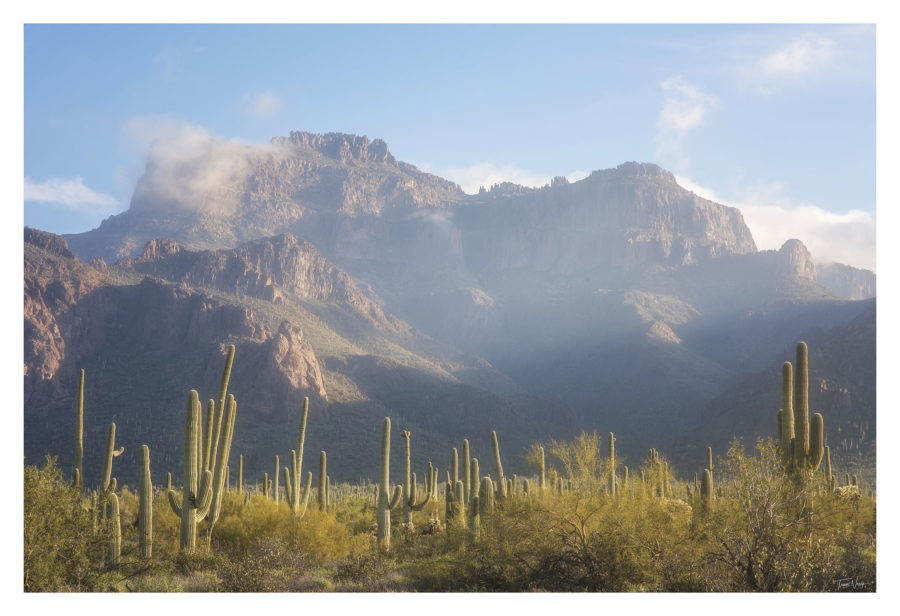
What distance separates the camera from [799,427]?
15.0 metres

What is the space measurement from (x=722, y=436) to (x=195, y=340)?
7378 cm

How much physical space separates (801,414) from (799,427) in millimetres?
366

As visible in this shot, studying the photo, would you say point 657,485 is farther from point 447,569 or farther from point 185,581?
point 185,581

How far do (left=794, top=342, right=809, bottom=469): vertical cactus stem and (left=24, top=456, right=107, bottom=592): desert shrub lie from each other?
1447 cm

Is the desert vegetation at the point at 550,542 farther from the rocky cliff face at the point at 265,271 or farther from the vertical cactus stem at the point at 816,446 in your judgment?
the rocky cliff face at the point at 265,271

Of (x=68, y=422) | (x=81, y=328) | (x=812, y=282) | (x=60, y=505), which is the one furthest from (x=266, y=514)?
(x=812, y=282)

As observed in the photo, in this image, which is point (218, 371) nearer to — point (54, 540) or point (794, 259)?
point (54, 540)

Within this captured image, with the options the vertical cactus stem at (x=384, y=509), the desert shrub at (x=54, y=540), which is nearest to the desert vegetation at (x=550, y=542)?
the desert shrub at (x=54, y=540)

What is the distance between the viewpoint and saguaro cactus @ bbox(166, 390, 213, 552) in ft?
47.4

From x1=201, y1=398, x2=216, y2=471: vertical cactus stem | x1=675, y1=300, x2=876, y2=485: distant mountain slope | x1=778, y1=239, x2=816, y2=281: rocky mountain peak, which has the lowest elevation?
x1=675, y1=300, x2=876, y2=485: distant mountain slope

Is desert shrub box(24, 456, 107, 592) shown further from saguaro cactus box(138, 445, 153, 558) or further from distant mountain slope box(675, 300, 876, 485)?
distant mountain slope box(675, 300, 876, 485)

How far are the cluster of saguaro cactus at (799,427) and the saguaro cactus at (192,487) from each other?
1246cm

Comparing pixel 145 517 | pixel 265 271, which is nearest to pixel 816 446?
pixel 145 517
